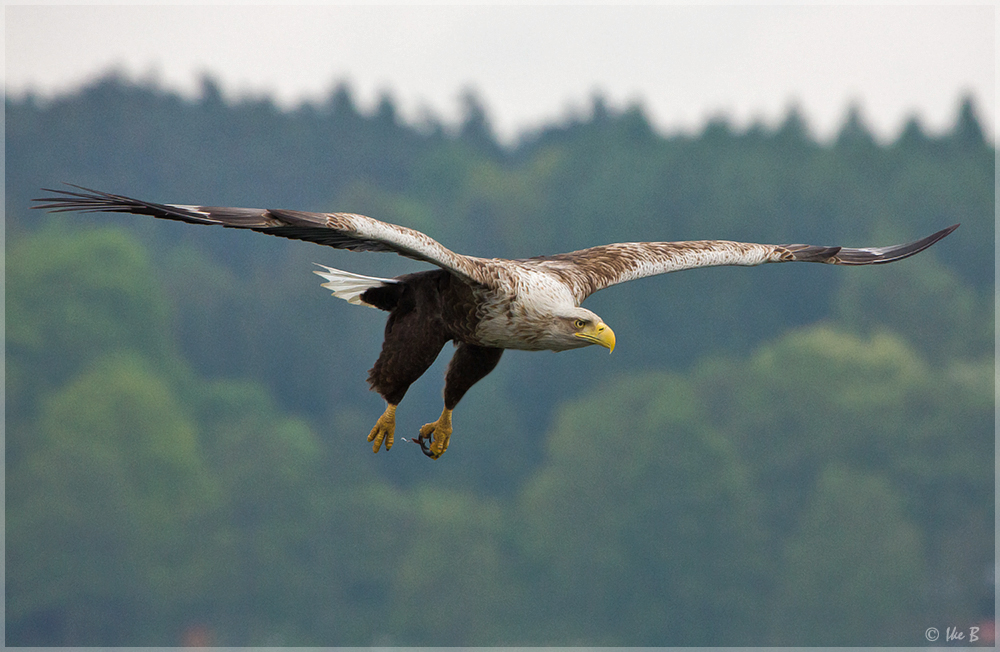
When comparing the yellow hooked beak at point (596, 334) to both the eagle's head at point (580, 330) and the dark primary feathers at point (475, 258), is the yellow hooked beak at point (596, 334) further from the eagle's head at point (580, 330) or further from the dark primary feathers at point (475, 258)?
the dark primary feathers at point (475, 258)

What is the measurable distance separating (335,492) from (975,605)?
3205cm

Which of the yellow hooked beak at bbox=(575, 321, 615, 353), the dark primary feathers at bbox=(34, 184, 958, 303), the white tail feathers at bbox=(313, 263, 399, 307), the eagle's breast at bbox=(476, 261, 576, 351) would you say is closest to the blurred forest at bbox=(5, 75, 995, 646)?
the dark primary feathers at bbox=(34, 184, 958, 303)

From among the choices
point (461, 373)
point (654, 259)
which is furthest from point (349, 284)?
point (654, 259)

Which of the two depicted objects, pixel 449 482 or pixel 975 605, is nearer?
pixel 975 605

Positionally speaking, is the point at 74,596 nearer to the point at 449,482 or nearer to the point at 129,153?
the point at 449,482

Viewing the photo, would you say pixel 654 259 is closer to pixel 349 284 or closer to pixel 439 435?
pixel 439 435

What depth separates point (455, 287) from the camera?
1086 centimetres

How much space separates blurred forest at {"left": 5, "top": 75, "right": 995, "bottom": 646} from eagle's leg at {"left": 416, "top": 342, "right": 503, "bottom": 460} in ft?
194

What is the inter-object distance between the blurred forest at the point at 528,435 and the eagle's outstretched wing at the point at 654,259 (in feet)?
190

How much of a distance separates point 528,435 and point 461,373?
79788 mm

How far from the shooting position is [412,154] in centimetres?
12394

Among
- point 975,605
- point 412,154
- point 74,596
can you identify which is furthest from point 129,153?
point 975,605

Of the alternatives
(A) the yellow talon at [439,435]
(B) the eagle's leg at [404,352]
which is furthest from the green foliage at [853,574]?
(B) the eagle's leg at [404,352]

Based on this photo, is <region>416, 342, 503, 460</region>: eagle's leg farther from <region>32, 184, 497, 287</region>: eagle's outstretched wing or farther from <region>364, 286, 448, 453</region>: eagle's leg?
<region>32, 184, 497, 287</region>: eagle's outstretched wing
